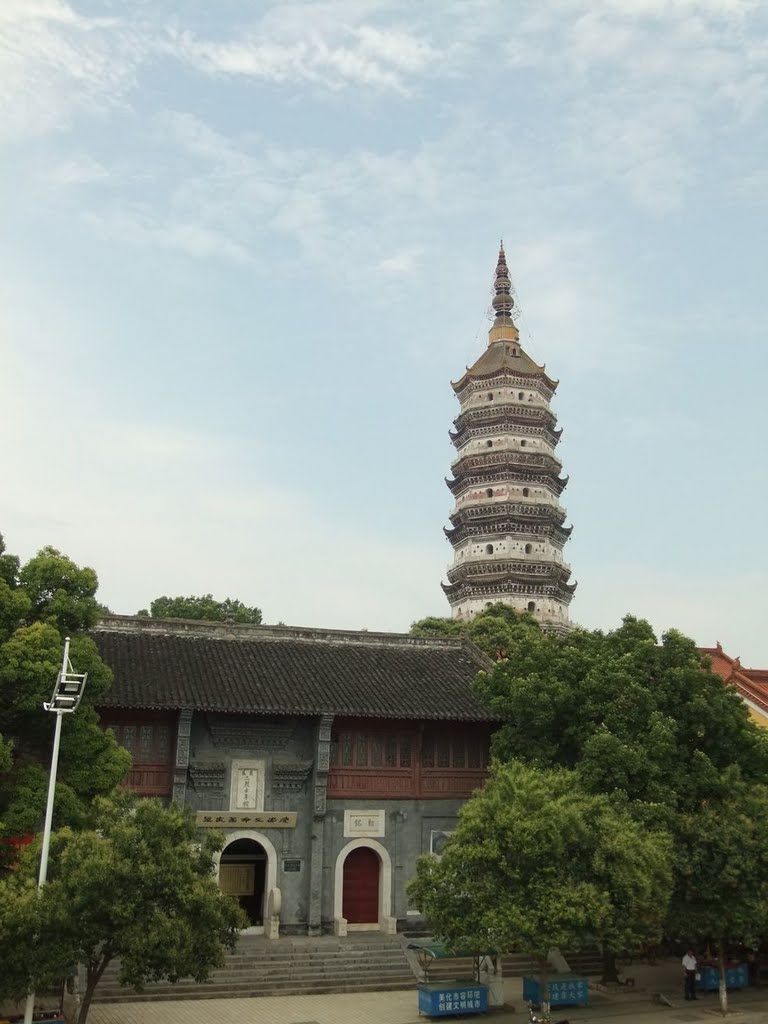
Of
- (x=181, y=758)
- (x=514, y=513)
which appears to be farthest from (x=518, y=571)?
(x=181, y=758)

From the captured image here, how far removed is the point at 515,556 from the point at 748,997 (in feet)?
142

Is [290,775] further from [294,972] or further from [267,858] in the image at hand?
[294,972]

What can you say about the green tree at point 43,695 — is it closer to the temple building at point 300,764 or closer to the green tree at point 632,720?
the temple building at point 300,764

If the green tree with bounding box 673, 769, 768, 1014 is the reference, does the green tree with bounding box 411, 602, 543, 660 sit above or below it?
above

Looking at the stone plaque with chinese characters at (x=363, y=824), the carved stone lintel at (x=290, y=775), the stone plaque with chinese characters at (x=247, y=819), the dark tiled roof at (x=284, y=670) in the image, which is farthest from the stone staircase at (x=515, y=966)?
the dark tiled roof at (x=284, y=670)

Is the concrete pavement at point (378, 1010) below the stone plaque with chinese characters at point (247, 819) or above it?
below

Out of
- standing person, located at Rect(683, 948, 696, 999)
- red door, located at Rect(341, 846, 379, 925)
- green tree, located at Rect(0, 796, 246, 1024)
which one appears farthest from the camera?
red door, located at Rect(341, 846, 379, 925)

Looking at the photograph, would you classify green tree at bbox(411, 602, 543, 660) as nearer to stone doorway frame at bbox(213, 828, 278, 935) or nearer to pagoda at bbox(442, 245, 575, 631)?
pagoda at bbox(442, 245, 575, 631)

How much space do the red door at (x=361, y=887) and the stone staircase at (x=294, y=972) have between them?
1634mm

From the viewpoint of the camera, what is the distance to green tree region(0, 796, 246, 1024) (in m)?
14.3

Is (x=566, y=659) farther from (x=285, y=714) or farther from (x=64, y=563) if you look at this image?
(x=64, y=563)

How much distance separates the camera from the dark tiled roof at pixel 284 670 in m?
25.3

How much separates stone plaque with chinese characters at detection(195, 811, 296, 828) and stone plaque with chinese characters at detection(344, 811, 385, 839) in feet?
4.87

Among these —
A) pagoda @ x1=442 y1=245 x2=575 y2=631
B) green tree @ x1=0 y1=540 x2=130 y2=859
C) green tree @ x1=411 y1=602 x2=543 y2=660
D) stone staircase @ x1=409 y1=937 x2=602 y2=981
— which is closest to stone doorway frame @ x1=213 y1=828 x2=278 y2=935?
stone staircase @ x1=409 y1=937 x2=602 y2=981
